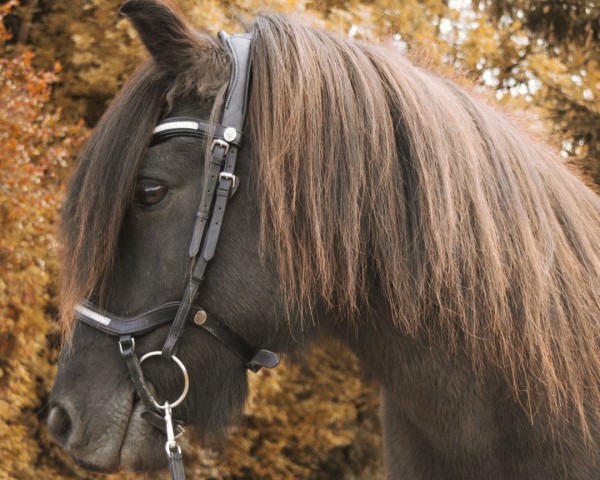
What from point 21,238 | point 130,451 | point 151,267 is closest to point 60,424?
point 130,451

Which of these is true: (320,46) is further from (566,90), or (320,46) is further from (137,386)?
(566,90)

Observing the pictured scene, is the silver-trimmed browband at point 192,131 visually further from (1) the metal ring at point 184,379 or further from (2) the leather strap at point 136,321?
(1) the metal ring at point 184,379

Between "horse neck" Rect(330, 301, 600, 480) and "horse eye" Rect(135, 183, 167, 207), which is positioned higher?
"horse eye" Rect(135, 183, 167, 207)

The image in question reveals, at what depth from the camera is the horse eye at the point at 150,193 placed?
1.80 metres

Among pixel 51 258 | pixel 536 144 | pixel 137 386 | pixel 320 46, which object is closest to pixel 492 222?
pixel 536 144

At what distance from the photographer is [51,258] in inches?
165

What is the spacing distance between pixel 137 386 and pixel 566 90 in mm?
4322

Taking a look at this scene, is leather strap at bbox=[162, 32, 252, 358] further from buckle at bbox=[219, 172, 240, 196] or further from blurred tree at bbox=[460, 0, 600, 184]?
blurred tree at bbox=[460, 0, 600, 184]

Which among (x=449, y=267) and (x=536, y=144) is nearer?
(x=449, y=267)

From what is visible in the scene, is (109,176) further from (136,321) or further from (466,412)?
(466,412)

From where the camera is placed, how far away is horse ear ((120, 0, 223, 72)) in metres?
1.80

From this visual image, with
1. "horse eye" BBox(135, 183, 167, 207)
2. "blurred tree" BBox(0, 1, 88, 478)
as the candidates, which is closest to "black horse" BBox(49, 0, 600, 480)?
"horse eye" BBox(135, 183, 167, 207)

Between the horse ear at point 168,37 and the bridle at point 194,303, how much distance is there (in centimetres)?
12

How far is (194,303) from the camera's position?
1780 mm
